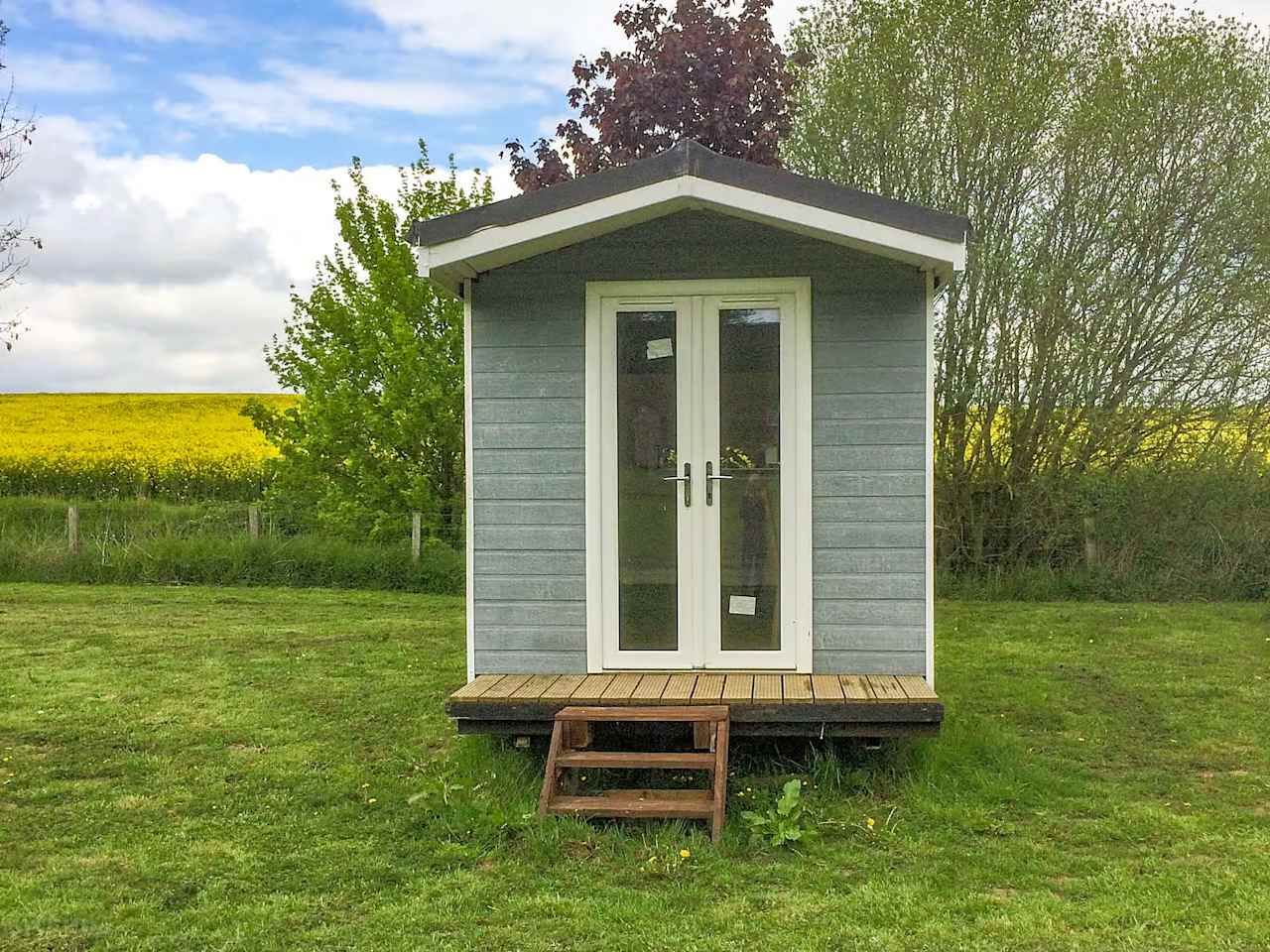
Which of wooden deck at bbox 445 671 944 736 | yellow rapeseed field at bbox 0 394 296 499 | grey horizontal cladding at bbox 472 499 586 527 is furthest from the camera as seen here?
yellow rapeseed field at bbox 0 394 296 499

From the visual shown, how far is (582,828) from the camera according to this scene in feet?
15.3

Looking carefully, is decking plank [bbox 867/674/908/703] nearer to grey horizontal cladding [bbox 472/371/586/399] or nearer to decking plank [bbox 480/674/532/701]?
decking plank [bbox 480/674/532/701]

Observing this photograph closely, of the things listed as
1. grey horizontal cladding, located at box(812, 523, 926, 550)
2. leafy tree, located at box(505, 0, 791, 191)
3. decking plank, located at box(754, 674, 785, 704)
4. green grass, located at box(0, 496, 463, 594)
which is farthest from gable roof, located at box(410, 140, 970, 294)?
green grass, located at box(0, 496, 463, 594)

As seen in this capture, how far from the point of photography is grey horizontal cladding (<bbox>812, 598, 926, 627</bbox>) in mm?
5582

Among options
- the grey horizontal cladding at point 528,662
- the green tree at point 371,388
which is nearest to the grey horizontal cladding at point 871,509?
the grey horizontal cladding at point 528,662

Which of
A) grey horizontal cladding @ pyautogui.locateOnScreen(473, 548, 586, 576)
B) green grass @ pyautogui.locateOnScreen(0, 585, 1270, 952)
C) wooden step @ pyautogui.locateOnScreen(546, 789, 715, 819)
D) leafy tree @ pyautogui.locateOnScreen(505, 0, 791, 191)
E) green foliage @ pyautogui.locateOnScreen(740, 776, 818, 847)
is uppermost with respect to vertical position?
leafy tree @ pyautogui.locateOnScreen(505, 0, 791, 191)

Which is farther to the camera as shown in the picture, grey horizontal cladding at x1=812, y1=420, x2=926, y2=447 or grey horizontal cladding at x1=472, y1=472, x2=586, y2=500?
grey horizontal cladding at x1=472, y1=472, x2=586, y2=500

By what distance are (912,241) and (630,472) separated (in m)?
1.56

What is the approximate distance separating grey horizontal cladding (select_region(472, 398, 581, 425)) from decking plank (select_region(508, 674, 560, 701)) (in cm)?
115

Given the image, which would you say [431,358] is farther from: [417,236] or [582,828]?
[582,828]

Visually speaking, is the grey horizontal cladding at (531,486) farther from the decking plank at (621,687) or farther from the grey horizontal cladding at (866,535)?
the grey horizontal cladding at (866,535)

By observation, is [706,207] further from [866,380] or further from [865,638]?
[865,638]

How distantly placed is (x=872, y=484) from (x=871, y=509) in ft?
0.36

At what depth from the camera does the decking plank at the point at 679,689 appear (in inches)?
202
